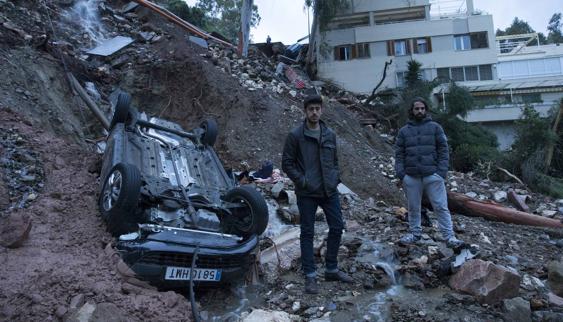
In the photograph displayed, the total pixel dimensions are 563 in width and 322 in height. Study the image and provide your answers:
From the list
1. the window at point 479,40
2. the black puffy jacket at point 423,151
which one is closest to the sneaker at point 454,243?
the black puffy jacket at point 423,151

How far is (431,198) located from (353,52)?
22.4m

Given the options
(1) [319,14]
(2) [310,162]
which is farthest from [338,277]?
(1) [319,14]

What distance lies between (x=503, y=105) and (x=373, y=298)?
23.8 m

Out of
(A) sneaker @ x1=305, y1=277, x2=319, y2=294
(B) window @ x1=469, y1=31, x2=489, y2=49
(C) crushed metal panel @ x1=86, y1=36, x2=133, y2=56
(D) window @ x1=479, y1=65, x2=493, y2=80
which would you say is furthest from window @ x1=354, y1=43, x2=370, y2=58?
(A) sneaker @ x1=305, y1=277, x2=319, y2=294

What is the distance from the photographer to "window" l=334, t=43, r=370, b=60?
25.6 metres

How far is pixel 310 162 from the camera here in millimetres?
3799

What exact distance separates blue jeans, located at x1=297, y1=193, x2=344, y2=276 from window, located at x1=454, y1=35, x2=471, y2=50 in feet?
78.6

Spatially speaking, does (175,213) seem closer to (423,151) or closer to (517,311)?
(423,151)

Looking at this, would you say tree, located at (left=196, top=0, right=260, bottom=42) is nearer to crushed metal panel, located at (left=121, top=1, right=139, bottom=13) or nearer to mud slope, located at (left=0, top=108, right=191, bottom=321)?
crushed metal panel, located at (left=121, top=1, right=139, bottom=13)

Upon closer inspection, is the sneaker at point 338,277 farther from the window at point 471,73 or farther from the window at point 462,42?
the window at point 462,42

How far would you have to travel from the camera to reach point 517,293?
3.43 meters

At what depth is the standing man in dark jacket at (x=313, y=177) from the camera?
12.3 feet

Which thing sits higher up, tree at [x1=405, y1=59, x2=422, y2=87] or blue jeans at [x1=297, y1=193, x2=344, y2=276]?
tree at [x1=405, y1=59, x2=422, y2=87]

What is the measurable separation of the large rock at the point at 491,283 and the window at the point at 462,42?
23.9 m
